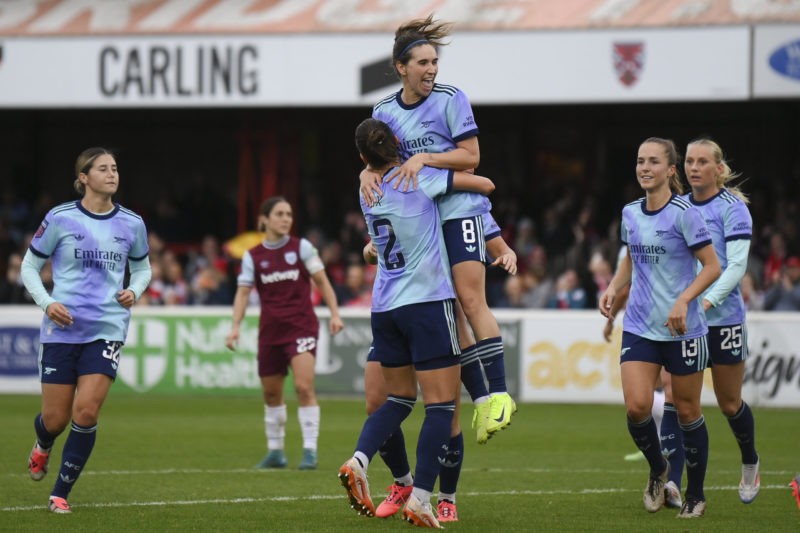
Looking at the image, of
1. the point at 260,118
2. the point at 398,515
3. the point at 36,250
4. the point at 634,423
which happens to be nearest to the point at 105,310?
the point at 36,250

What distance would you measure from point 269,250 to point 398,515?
4.31 m

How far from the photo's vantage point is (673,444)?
371 inches

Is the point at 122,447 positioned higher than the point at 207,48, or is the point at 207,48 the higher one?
the point at 207,48

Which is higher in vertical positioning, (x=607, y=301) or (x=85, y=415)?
(x=607, y=301)

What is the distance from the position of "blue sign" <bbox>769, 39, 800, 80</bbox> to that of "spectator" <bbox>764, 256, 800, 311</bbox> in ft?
11.6

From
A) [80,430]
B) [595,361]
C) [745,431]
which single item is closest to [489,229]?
[745,431]

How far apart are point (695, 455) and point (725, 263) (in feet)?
4.32

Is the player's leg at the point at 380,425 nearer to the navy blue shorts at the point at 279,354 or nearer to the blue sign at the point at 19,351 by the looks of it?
the navy blue shorts at the point at 279,354

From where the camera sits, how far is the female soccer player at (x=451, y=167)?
27.1 feet

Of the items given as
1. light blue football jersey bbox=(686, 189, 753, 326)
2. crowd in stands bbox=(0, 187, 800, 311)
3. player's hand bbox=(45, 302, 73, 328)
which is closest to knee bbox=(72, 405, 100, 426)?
player's hand bbox=(45, 302, 73, 328)

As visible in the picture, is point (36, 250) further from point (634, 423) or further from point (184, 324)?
point (184, 324)

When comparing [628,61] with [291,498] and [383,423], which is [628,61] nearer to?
[291,498]

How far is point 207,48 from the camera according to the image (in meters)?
24.4

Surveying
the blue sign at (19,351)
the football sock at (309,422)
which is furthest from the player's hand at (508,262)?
the blue sign at (19,351)
